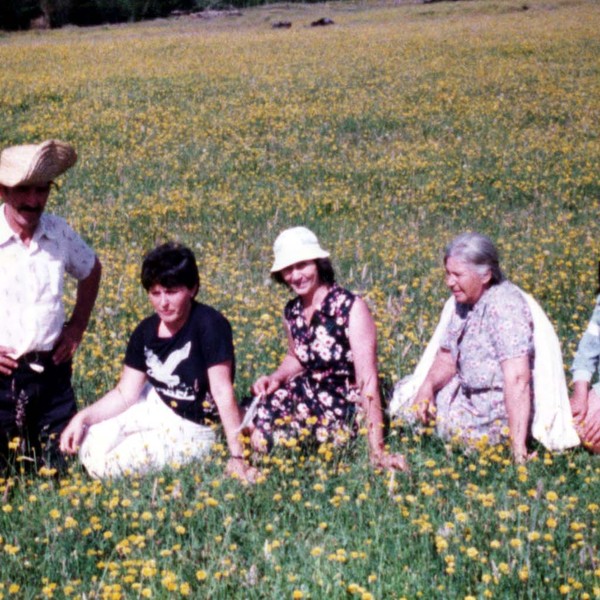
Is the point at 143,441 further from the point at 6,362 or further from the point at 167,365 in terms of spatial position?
the point at 6,362

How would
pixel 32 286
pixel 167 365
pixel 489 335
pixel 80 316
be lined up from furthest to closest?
1. pixel 80 316
2. pixel 489 335
3. pixel 167 365
4. pixel 32 286

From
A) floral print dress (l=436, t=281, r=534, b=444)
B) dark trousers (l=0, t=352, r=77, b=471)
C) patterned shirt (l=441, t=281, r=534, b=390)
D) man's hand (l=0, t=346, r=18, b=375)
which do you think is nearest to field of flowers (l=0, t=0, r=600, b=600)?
floral print dress (l=436, t=281, r=534, b=444)

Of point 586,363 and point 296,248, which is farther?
point 586,363

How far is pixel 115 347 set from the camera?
21.0 feet

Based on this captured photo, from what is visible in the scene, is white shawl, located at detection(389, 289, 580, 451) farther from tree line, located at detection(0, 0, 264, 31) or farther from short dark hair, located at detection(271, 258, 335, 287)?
tree line, located at detection(0, 0, 264, 31)

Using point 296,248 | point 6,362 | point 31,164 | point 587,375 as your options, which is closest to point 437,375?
point 587,375

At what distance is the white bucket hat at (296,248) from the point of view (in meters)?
5.00

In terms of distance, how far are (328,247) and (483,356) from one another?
13.3 ft

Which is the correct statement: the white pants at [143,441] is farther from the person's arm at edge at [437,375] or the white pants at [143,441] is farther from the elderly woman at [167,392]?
the person's arm at edge at [437,375]

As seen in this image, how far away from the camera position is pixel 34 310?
4852 mm

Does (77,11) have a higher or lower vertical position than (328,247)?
higher

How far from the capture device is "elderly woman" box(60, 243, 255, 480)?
4723 mm

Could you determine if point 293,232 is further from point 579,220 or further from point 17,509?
point 579,220

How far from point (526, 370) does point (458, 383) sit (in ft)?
2.03
